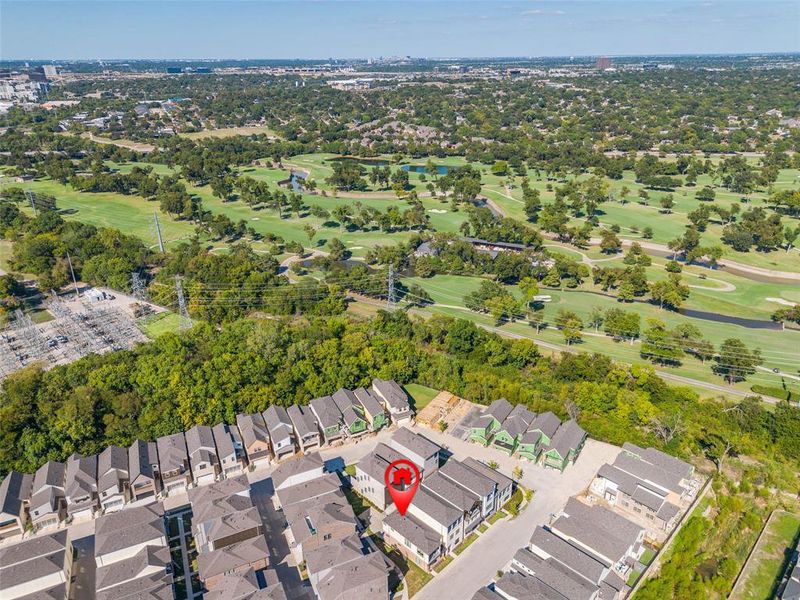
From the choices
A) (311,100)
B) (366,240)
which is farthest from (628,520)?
(311,100)

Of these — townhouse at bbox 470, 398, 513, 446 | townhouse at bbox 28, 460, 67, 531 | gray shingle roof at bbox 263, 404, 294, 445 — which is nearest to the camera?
townhouse at bbox 28, 460, 67, 531

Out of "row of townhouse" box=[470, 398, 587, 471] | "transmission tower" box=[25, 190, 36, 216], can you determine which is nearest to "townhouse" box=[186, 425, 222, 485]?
"row of townhouse" box=[470, 398, 587, 471]

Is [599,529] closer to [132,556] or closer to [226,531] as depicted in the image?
[226,531]

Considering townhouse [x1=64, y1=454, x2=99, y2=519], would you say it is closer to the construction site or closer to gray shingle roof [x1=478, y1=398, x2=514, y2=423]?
the construction site

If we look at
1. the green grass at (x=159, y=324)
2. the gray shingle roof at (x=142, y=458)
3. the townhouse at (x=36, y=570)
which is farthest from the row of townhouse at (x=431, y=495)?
the green grass at (x=159, y=324)

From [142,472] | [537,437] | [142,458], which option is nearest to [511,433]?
[537,437]

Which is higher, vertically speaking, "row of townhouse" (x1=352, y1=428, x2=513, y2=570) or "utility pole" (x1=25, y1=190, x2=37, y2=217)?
"utility pole" (x1=25, y1=190, x2=37, y2=217)
